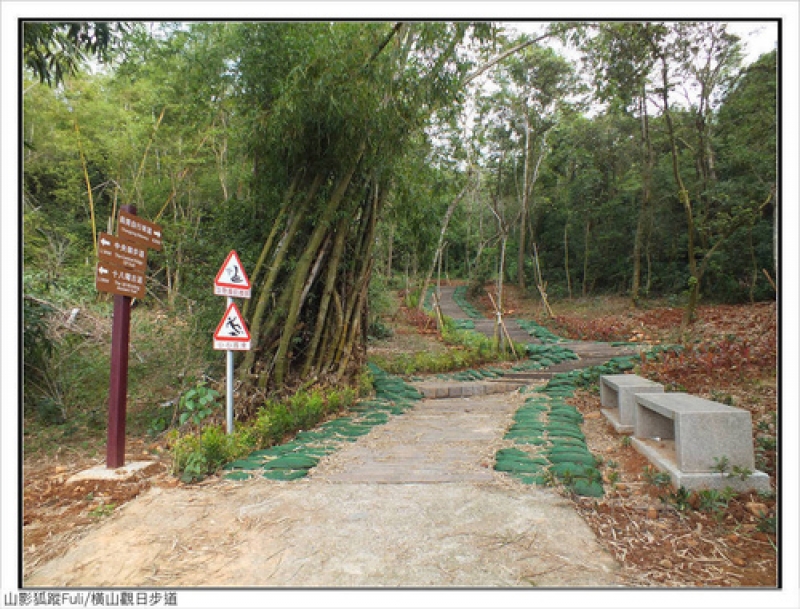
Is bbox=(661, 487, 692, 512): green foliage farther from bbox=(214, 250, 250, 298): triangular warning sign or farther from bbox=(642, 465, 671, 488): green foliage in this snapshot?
bbox=(214, 250, 250, 298): triangular warning sign

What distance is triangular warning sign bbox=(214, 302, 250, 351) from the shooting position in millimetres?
3193

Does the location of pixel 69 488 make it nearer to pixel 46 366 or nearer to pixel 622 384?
pixel 46 366

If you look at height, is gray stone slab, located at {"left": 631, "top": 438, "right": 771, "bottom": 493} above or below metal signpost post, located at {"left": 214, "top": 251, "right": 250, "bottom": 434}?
below

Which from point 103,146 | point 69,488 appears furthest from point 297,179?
point 103,146

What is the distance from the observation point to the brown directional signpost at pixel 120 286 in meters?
2.91

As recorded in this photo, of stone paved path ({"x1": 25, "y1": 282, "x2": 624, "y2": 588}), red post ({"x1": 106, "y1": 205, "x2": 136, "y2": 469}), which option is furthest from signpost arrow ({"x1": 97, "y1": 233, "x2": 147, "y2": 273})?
stone paved path ({"x1": 25, "y1": 282, "x2": 624, "y2": 588})

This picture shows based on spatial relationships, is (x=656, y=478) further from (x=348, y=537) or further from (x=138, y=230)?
(x=138, y=230)

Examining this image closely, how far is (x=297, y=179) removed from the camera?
439 cm

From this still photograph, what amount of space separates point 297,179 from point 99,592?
11.5 ft

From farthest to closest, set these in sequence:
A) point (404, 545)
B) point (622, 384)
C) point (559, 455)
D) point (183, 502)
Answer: point (622, 384), point (559, 455), point (183, 502), point (404, 545)

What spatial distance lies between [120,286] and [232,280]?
0.69 metres

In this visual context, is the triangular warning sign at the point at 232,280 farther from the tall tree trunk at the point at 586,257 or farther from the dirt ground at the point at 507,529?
the tall tree trunk at the point at 586,257

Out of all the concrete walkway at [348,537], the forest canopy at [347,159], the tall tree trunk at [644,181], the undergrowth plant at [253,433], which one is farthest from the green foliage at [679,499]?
the tall tree trunk at [644,181]

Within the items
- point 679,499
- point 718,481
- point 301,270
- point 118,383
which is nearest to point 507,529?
point 679,499
